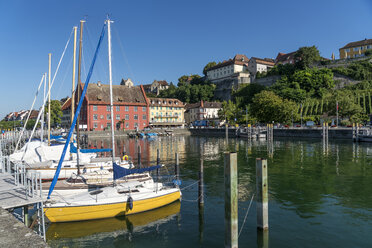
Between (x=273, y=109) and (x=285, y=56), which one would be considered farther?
(x=285, y=56)

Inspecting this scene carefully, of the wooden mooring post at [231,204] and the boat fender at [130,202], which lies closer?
the wooden mooring post at [231,204]

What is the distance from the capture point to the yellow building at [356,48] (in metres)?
118

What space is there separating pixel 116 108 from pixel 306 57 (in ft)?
259

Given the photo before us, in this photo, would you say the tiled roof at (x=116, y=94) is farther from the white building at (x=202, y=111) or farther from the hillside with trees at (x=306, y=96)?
the hillside with trees at (x=306, y=96)

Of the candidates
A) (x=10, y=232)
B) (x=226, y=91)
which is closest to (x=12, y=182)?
(x=10, y=232)

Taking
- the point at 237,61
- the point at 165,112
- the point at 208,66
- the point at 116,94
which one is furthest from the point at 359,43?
the point at 116,94

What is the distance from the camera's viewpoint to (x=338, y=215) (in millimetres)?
15461

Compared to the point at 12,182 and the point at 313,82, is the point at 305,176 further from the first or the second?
the point at 313,82

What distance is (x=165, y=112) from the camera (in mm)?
112250

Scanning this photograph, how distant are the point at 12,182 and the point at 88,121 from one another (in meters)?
77.2

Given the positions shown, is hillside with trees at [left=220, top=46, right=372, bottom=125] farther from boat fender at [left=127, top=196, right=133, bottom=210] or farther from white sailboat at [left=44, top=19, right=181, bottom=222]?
boat fender at [left=127, top=196, right=133, bottom=210]

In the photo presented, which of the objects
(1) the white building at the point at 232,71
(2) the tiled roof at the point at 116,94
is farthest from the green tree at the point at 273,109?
(1) the white building at the point at 232,71

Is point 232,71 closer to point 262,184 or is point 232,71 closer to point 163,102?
point 163,102

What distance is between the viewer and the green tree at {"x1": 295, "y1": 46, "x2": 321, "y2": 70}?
111062 millimetres
